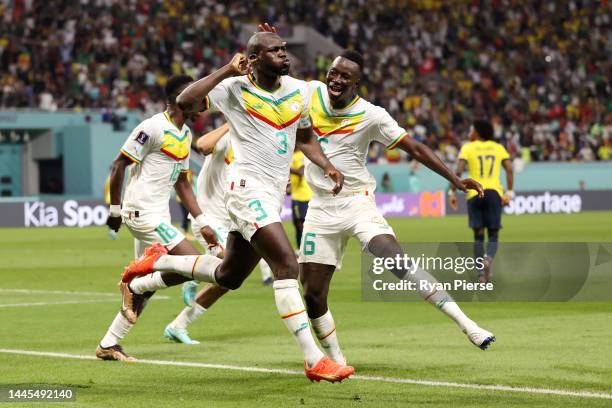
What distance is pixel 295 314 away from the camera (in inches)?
316

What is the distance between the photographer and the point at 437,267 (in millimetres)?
16172

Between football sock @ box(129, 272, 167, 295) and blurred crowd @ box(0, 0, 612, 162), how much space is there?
1208 inches

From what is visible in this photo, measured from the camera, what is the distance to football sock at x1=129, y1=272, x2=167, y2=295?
9.59 m

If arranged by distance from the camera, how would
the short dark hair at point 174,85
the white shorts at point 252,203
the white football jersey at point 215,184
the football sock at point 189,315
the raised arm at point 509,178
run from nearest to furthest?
the white shorts at point 252,203
the short dark hair at point 174,85
the football sock at point 189,315
the white football jersey at point 215,184
the raised arm at point 509,178

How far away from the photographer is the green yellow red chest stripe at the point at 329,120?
9.52 meters

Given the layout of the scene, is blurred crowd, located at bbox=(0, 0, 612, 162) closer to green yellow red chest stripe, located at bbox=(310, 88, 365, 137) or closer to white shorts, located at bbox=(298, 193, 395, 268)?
green yellow red chest stripe, located at bbox=(310, 88, 365, 137)

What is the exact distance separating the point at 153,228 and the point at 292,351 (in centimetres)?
163

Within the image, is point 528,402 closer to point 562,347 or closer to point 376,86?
point 562,347

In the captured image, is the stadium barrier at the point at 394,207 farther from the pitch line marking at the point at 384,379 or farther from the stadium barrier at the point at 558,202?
the pitch line marking at the point at 384,379

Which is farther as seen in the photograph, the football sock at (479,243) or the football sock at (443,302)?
the football sock at (479,243)

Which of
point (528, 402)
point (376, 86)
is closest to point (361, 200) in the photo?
point (528, 402)

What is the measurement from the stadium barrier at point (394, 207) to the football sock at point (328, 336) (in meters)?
27.5

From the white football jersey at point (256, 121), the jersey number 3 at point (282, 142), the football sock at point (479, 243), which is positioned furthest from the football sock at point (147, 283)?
the football sock at point (479, 243)

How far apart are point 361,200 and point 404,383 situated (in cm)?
177
